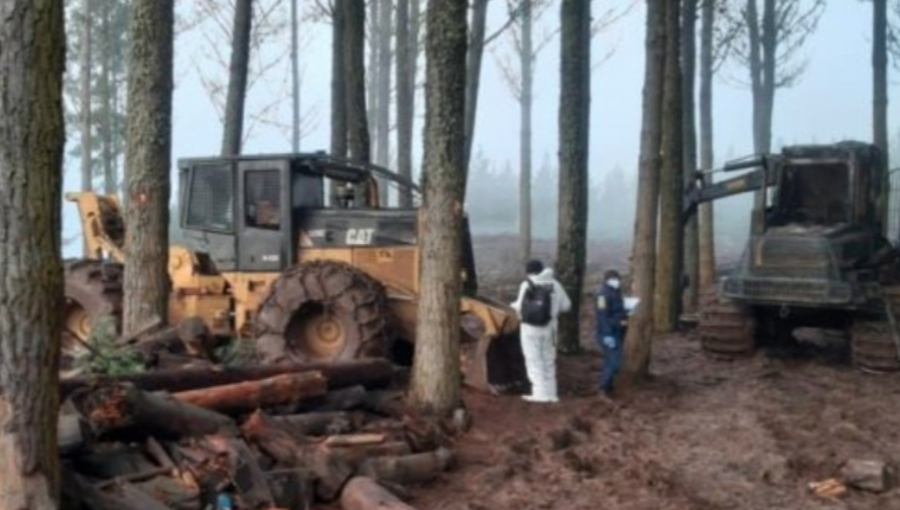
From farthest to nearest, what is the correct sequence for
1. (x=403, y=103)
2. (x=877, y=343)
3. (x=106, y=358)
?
1. (x=403, y=103)
2. (x=877, y=343)
3. (x=106, y=358)

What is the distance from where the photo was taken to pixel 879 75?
2867cm

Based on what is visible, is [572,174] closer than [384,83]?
Yes

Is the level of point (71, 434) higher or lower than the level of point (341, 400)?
higher

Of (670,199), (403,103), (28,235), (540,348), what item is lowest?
(540,348)

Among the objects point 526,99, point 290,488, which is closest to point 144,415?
point 290,488

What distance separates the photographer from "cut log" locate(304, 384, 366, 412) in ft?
35.3

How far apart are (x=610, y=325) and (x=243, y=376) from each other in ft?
16.5

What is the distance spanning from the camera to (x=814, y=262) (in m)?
16.2

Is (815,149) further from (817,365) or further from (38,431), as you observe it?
(38,431)

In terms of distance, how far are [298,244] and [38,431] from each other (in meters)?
7.18

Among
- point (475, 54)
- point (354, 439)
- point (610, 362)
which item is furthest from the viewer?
point (475, 54)

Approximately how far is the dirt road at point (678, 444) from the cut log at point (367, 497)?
527 millimetres

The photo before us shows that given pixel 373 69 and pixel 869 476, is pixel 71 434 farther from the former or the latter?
pixel 373 69

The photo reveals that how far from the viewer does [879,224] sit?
58.3ft
